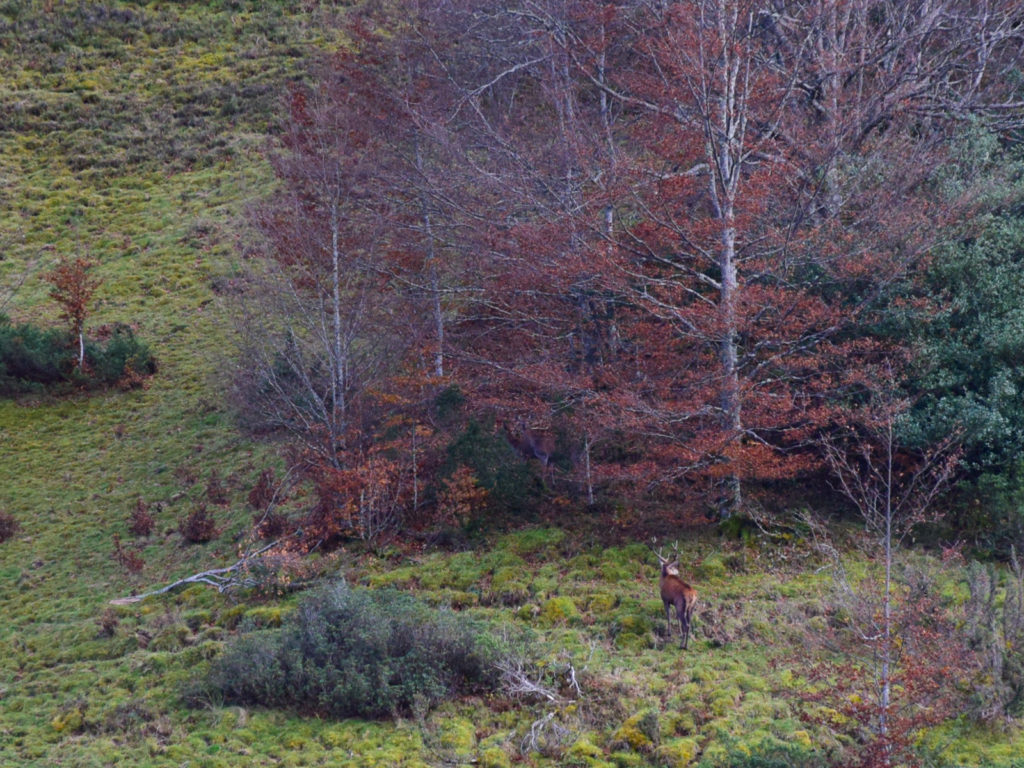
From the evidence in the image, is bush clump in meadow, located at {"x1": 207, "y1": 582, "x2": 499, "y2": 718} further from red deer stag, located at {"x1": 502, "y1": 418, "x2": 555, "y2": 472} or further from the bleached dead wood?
red deer stag, located at {"x1": 502, "y1": 418, "x2": 555, "y2": 472}

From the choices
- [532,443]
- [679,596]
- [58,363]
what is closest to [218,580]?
[532,443]

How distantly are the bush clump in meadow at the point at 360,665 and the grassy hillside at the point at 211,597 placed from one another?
10.2 inches

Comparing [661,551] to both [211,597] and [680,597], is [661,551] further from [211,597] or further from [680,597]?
[211,597]

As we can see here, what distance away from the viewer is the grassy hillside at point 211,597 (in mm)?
9383

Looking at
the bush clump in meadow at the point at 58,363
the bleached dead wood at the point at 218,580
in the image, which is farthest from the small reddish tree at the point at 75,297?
the bleached dead wood at the point at 218,580

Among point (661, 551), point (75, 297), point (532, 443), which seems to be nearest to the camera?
point (661, 551)

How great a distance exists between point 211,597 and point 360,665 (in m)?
4.41

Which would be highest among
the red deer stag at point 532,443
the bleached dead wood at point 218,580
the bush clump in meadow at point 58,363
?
the bush clump in meadow at point 58,363

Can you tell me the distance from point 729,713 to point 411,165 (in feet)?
38.8

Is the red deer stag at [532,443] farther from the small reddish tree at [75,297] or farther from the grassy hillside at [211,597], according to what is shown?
the small reddish tree at [75,297]

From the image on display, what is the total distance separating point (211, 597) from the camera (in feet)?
45.5

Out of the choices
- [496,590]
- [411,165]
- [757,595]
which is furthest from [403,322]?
[757,595]

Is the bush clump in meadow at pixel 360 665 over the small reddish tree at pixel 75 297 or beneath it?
beneath

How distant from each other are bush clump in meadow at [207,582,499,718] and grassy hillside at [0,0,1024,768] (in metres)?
0.26
